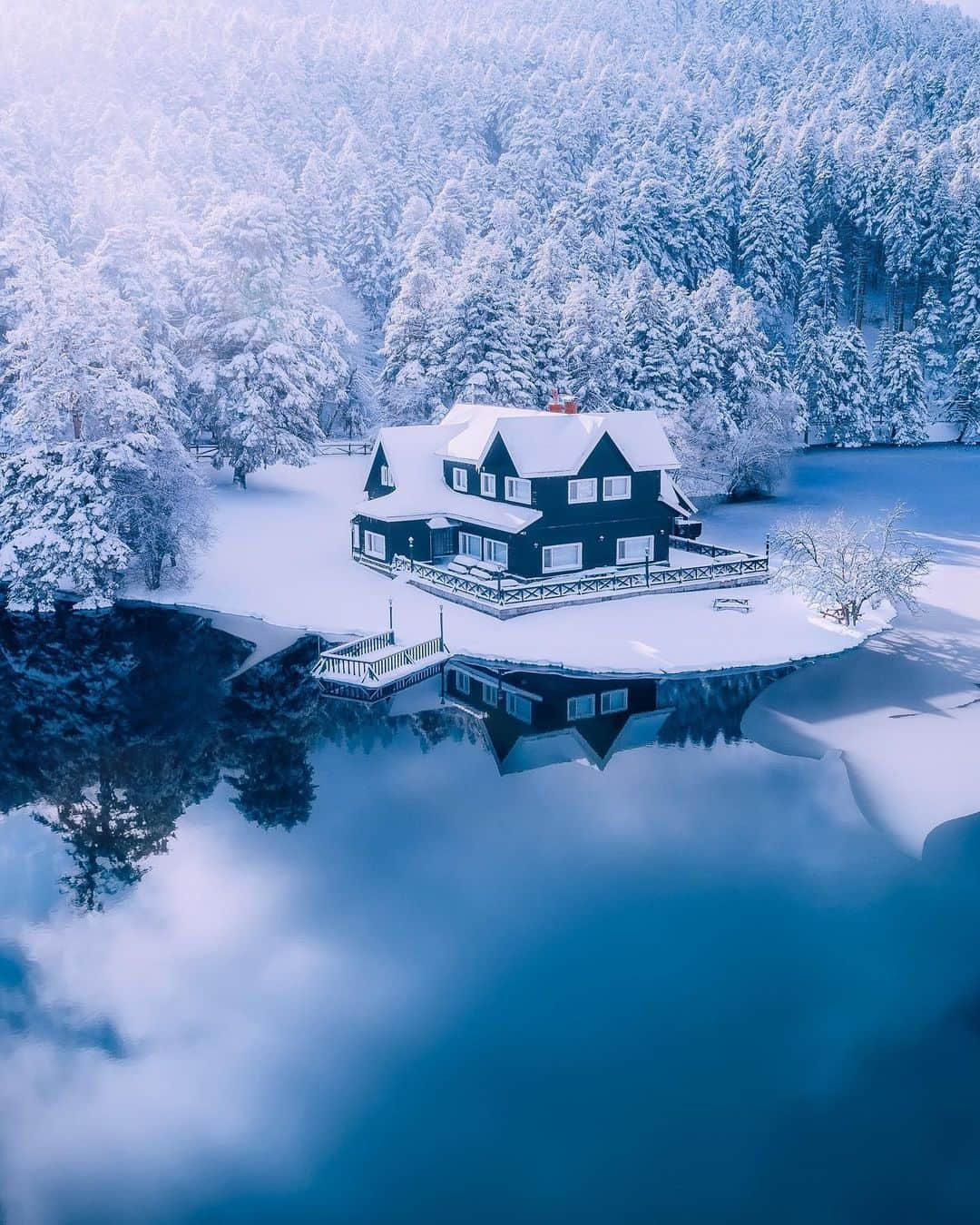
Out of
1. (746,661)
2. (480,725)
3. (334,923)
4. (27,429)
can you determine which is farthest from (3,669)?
(746,661)

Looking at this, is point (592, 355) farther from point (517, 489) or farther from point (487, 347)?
point (517, 489)

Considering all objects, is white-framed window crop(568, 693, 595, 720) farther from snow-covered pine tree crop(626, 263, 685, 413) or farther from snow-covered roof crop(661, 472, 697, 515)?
snow-covered pine tree crop(626, 263, 685, 413)

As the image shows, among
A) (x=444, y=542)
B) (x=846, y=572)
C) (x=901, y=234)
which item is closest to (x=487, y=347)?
(x=444, y=542)

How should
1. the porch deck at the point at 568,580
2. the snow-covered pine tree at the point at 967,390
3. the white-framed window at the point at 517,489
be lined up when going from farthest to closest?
the snow-covered pine tree at the point at 967,390
the white-framed window at the point at 517,489
the porch deck at the point at 568,580

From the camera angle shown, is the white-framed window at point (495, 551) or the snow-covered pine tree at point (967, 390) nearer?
the white-framed window at point (495, 551)

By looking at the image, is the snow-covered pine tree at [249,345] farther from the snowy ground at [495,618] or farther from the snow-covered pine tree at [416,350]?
the snow-covered pine tree at [416,350]

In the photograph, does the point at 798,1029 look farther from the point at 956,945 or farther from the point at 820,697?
the point at 820,697

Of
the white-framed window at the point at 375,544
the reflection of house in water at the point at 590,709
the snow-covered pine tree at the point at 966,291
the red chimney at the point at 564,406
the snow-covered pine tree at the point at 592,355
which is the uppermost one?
the snow-covered pine tree at the point at 966,291

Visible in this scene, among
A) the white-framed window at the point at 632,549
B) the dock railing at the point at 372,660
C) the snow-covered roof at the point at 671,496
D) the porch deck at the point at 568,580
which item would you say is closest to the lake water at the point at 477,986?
the dock railing at the point at 372,660
